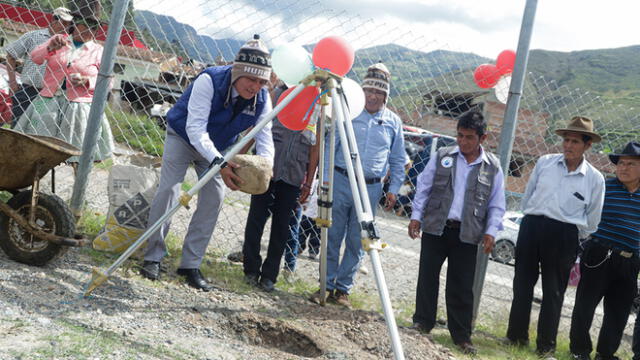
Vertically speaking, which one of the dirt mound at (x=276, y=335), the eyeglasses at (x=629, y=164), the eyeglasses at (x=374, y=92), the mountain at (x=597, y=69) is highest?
the mountain at (x=597, y=69)

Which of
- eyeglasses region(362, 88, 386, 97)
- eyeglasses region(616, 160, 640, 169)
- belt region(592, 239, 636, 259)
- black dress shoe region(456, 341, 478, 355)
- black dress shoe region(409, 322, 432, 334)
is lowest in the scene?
black dress shoe region(456, 341, 478, 355)

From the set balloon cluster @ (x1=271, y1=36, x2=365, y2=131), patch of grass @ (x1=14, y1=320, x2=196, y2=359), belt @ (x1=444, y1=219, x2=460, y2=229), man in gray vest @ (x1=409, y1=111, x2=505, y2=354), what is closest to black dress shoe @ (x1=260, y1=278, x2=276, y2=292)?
man in gray vest @ (x1=409, y1=111, x2=505, y2=354)

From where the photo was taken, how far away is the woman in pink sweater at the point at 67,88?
4.61 m

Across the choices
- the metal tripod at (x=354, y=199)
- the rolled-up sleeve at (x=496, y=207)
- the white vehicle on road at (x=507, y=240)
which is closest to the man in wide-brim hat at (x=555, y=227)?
the rolled-up sleeve at (x=496, y=207)

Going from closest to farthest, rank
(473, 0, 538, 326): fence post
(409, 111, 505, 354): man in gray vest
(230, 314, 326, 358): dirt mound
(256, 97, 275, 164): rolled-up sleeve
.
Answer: (230, 314, 326, 358): dirt mound, (256, 97, 275, 164): rolled-up sleeve, (409, 111, 505, 354): man in gray vest, (473, 0, 538, 326): fence post

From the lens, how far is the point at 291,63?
11.8 ft

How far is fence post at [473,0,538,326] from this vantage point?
3939 mm

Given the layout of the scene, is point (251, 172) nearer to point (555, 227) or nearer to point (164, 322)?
point (164, 322)

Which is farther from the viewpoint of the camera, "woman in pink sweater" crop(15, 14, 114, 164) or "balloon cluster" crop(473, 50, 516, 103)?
"woman in pink sweater" crop(15, 14, 114, 164)

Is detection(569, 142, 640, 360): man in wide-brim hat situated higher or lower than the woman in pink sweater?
lower

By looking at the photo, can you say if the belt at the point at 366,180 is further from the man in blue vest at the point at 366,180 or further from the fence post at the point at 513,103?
the fence post at the point at 513,103

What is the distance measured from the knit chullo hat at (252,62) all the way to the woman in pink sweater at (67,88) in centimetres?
180

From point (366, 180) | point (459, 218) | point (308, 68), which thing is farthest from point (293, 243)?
point (308, 68)

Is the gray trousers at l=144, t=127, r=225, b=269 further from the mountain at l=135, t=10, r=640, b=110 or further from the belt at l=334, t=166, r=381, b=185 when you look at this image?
the belt at l=334, t=166, r=381, b=185
